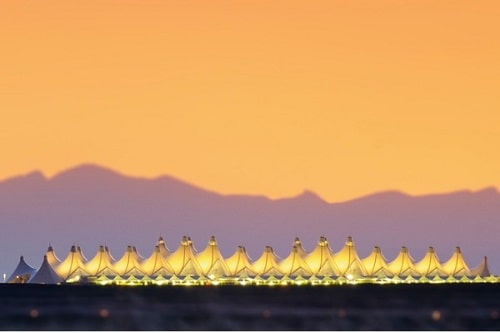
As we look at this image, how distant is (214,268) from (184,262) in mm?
1824

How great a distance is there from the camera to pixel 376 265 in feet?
327

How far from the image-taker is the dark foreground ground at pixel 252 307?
8131 centimetres

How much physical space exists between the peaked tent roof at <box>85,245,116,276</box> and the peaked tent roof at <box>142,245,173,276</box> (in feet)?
6.33

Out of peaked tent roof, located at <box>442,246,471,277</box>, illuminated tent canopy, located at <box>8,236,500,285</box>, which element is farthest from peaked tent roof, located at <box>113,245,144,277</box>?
peaked tent roof, located at <box>442,246,471,277</box>

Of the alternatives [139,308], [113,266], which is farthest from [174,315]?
[113,266]

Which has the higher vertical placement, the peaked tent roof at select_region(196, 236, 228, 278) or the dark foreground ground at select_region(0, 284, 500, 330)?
the peaked tent roof at select_region(196, 236, 228, 278)

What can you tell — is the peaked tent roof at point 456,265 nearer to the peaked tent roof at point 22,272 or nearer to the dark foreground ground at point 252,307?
the dark foreground ground at point 252,307

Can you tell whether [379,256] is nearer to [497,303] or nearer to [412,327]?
[497,303]

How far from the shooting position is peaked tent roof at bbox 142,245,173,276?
317 feet

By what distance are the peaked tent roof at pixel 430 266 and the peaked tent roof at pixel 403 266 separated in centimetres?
48

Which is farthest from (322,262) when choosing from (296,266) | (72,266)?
(72,266)

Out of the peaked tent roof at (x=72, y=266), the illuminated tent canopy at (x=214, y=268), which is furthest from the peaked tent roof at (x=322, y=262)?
the peaked tent roof at (x=72, y=266)

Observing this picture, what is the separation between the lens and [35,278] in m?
96.1

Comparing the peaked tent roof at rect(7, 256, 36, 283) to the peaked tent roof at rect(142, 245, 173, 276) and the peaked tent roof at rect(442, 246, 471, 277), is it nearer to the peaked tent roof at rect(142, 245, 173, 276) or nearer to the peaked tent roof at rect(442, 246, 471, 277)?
the peaked tent roof at rect(142, 245, 173, 276)
